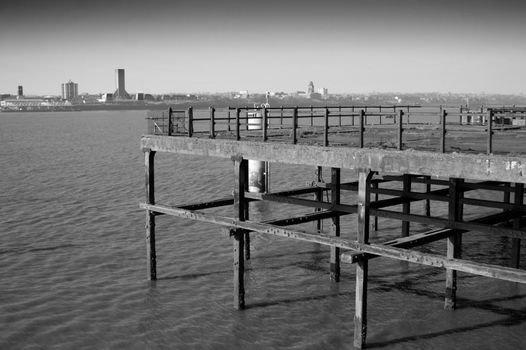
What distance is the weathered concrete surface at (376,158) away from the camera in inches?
443

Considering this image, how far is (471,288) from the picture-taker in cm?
1836

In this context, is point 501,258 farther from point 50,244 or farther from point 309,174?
point 309,174

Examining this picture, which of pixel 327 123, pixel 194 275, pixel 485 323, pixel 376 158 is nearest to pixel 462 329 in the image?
pixel 485 323

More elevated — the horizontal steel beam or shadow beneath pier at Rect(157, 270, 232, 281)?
the horizontal steel beam

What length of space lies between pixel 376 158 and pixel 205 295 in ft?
24.2

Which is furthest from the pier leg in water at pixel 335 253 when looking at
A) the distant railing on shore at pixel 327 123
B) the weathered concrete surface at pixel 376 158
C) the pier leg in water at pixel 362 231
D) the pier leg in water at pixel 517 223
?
the pier leg in water at pixel 362 231

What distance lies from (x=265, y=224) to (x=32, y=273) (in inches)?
353

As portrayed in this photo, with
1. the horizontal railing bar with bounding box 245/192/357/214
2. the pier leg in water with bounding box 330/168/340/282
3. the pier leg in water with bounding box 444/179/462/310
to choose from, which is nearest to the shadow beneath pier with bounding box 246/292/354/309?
the pier leg in water with bounding box 330/168/340/282

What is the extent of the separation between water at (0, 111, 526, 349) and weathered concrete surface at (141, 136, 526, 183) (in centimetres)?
403

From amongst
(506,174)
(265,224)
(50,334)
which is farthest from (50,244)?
(506,174)

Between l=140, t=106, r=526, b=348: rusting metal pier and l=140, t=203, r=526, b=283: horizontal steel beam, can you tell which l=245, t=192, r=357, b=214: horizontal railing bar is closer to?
l=140, t=106, r=526, b=348: rusting metal pier

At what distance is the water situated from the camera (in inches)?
602

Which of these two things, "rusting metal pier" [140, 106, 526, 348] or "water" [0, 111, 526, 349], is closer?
"rusting metal pier" [140, 106, 526, 348]

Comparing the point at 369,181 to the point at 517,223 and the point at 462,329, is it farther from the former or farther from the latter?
the point at 517,223
